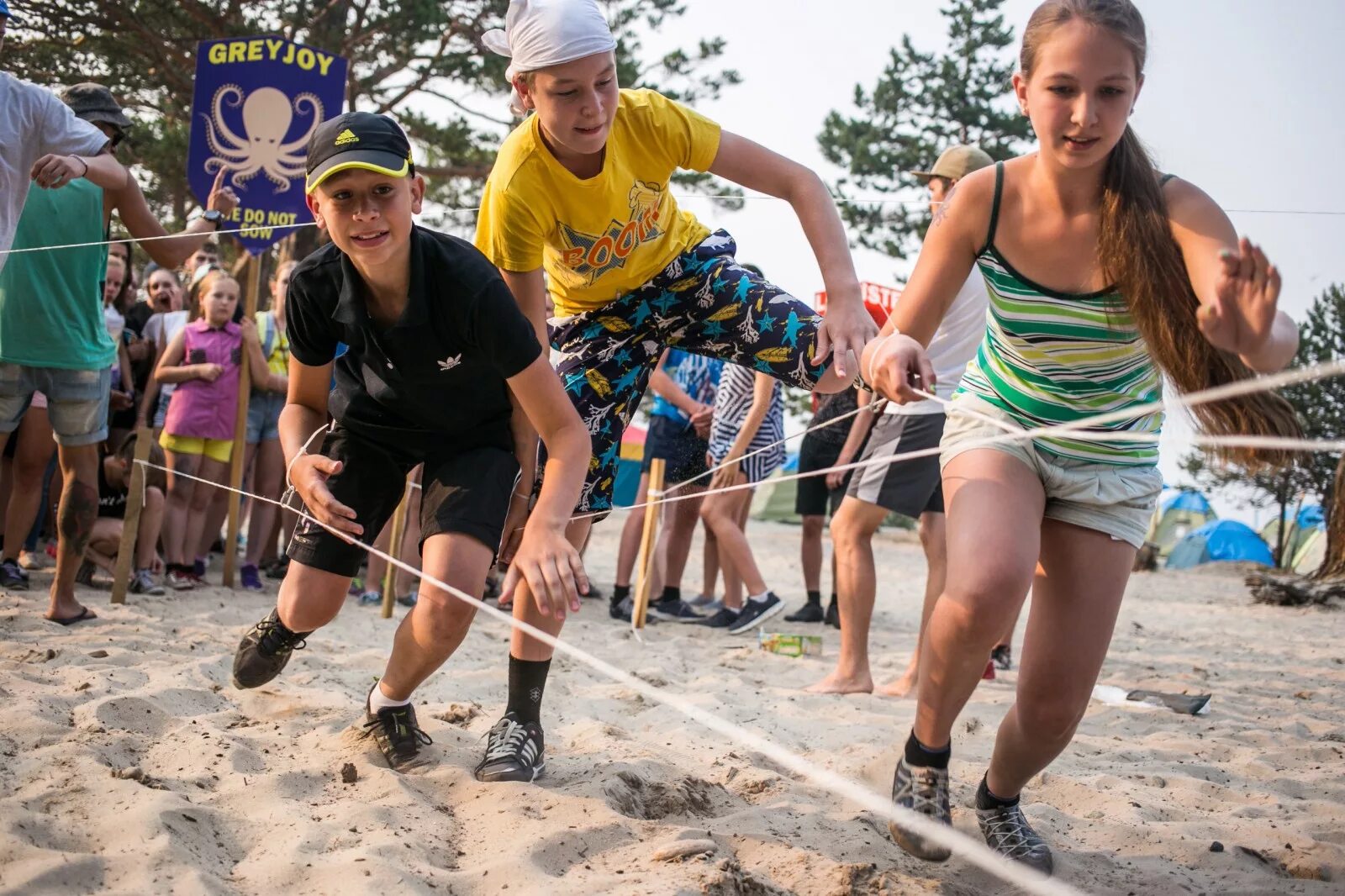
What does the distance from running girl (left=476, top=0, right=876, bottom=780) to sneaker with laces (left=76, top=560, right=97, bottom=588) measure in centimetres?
360

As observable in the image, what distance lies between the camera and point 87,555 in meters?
6.01

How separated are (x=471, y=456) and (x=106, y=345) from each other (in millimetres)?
2506

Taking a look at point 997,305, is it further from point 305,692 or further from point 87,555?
point 87,555

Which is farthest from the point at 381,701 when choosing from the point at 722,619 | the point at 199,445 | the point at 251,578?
the point at 722,619

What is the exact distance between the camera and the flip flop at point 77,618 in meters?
4.72

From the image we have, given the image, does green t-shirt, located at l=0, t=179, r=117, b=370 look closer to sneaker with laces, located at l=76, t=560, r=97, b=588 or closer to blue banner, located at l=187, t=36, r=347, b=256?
sneaker with laces, located at l=76, t=560, r=97, b=588

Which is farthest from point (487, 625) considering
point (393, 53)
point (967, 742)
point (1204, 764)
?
point (393, 53)

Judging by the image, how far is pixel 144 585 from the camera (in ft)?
18.9

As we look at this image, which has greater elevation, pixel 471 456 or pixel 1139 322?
pixel 1139 322

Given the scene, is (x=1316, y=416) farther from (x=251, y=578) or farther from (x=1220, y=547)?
(x=251, y=578)

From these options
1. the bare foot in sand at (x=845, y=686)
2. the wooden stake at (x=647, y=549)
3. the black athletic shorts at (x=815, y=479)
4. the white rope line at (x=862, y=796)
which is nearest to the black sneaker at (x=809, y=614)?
the black athletic shorts at (x=815, y=479)

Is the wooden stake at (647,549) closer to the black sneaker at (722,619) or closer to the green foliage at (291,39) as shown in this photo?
the black sneaker at (722,619)

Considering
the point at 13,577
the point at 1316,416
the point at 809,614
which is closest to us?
the point at 13,577

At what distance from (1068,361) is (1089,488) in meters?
0.30
